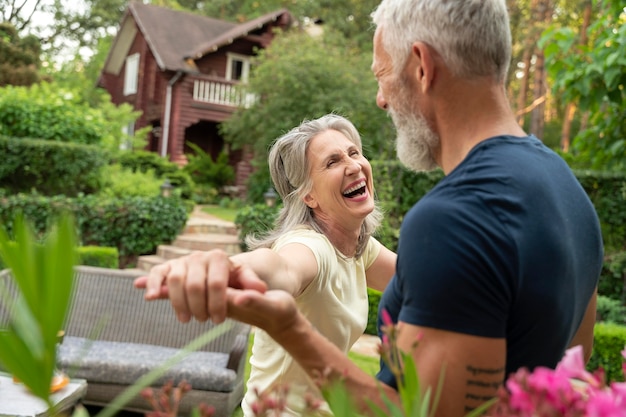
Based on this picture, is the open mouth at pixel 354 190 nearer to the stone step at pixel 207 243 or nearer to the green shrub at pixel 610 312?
the green shrub at pixel 610 312

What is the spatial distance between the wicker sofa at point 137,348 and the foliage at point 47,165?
7383 mm

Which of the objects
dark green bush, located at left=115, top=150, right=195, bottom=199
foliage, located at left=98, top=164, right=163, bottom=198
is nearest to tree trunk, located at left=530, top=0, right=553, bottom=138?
dark green bush, located at left=115, top=150, right=195, bottom=199

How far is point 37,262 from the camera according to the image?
596mm

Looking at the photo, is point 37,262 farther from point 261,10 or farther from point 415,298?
point 261,10

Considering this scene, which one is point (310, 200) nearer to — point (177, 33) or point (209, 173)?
point (209, 173)

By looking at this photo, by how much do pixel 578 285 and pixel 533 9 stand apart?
23.4 m

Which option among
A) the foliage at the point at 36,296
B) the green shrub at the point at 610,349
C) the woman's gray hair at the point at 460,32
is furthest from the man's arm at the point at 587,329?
the green shrub at the point at 610,349

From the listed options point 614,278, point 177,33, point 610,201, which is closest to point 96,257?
point 614,278

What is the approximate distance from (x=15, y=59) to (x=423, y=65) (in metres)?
23.4

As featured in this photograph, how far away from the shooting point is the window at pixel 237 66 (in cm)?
2503

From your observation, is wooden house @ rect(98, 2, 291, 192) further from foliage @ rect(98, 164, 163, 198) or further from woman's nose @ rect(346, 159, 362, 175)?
woman's nose @ rect(346, 159, 362, 175)

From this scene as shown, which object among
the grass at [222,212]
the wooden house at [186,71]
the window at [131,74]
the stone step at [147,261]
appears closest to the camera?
the stone step at [147,261]

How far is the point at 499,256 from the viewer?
44.9 inches

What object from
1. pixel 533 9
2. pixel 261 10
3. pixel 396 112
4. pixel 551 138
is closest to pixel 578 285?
pixel 396 112
